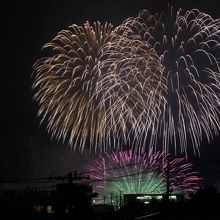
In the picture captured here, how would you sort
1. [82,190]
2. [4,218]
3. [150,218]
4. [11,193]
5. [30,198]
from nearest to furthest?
1. [150,218]
2. [4,218]
3. [82,190]
4. [30,198]
5. [11,193]

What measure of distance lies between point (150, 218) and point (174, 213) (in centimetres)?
265

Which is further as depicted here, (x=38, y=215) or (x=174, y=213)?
(x=38, y=215)

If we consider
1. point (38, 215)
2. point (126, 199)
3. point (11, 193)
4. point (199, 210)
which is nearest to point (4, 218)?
point (38, 215)

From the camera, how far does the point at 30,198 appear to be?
88.7 m

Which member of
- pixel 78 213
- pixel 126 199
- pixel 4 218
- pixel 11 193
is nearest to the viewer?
pixel 4 218

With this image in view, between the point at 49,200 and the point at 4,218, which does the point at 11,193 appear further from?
the point at 4,218

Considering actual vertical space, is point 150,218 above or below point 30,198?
below

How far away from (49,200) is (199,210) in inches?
1982

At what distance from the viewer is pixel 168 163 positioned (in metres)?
58.5

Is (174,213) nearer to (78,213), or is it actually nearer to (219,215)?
(219,215)

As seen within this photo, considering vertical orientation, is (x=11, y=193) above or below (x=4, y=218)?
above

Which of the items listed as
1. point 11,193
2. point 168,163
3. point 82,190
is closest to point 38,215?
point 168,163

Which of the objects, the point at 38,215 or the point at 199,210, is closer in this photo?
the point at 199,210

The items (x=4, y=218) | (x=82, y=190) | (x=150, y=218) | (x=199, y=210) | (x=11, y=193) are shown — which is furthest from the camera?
(x=11, y=193)
